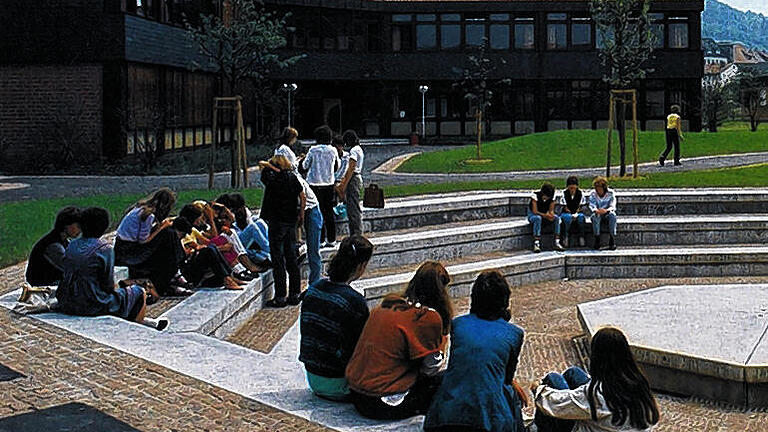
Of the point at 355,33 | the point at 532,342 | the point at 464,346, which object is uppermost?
the point at 355,33

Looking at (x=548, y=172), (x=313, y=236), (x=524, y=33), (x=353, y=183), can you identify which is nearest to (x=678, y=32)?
(x=524, y=33)

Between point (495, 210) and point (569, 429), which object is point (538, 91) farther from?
point (569, 429)

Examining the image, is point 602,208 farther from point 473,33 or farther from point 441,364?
point 473,33

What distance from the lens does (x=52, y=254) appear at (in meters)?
10.1

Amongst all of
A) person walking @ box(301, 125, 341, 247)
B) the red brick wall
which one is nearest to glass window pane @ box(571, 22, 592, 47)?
the red brick wall

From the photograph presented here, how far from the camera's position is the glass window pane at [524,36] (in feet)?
162

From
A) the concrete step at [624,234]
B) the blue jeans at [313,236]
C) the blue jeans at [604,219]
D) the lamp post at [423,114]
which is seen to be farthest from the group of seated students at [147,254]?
the lamp post at [423,114]

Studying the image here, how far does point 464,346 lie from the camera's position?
6199 mm

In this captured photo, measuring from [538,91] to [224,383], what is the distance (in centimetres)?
4357

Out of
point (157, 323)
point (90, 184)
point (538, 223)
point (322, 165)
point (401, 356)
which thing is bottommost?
point (157, 323)

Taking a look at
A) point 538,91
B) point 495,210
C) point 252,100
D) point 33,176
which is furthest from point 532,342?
point 538,91

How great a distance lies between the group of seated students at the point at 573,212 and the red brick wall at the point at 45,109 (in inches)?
701

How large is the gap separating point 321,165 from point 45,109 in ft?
62.4

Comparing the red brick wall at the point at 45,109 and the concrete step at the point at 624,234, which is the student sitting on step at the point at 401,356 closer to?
the concrete step at the point at 624,234
